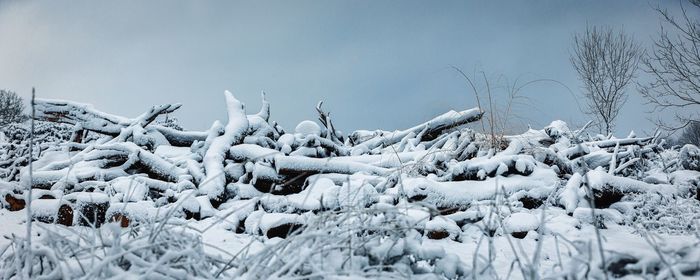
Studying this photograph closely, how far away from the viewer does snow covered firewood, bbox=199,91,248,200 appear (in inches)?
147

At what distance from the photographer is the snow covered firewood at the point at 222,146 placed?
3.74 metres

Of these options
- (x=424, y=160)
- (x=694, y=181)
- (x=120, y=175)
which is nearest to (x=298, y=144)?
(x=424, y=160)

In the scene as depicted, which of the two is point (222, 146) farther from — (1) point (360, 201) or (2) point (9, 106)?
(2) point (9, 106)

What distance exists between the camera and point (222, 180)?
388cm

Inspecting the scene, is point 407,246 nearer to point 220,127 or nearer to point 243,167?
point 243,167

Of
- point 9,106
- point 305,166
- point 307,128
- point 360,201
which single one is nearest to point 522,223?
point 360,201

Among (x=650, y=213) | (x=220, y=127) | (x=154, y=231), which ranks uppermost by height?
(x=220, y=127)

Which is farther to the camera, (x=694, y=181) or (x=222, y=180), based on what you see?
(x=222, y=180)

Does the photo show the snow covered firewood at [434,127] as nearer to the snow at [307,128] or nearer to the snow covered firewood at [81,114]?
the snow at [307,128]

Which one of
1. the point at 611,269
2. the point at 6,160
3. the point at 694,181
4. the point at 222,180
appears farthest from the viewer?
the point at 6,160

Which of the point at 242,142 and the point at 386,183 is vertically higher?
the point at 242,142

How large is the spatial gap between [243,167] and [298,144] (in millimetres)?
743

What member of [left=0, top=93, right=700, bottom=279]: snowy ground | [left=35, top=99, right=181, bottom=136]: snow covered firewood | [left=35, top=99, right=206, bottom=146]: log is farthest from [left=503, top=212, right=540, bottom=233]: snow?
[left=35, top=99, right=181, bottom=136]: snow covered firewood

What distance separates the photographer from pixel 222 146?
4.54 metres
